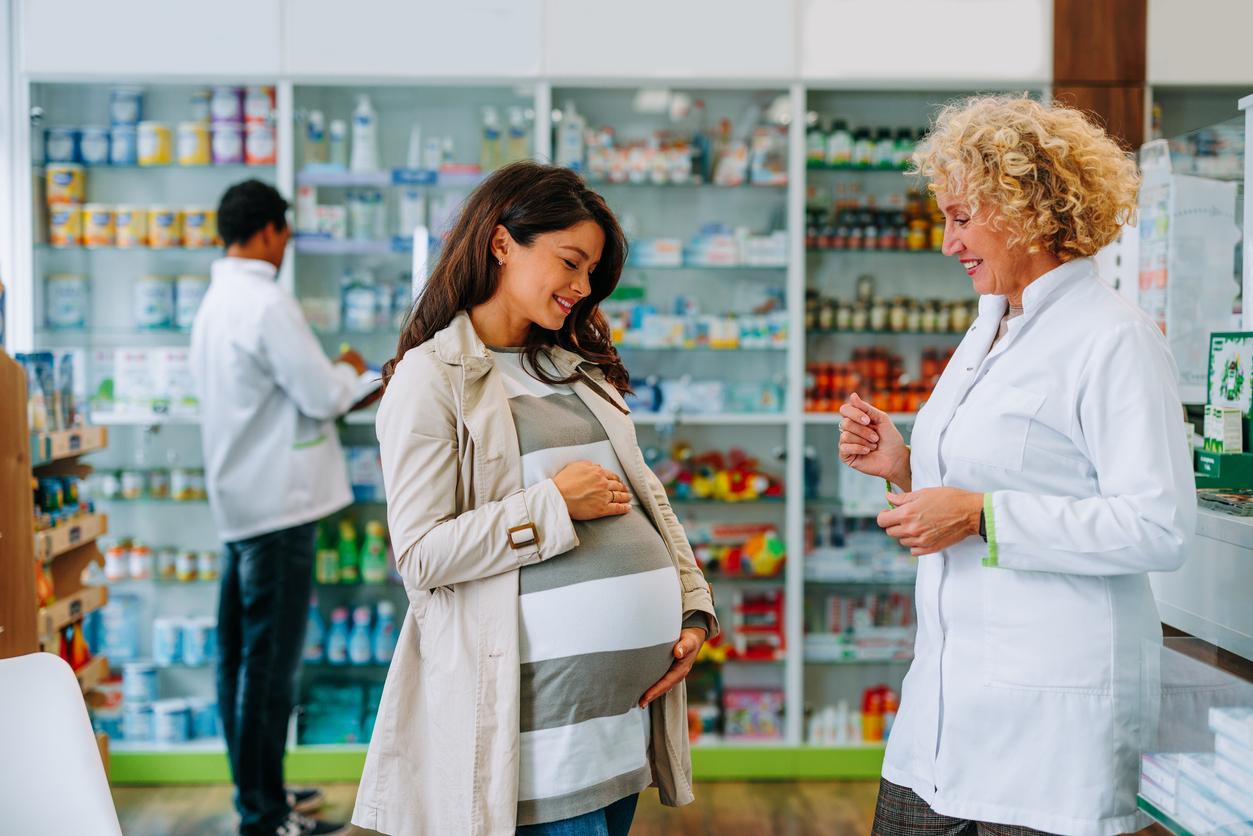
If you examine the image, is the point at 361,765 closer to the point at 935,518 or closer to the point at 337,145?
the point at 337,145

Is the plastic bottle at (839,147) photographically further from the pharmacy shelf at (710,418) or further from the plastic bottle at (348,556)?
the plastic bottle at (348,556)

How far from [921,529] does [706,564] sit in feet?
8.44

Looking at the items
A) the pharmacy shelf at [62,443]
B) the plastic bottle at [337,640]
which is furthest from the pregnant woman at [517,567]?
the plastic bottle at [337,640]

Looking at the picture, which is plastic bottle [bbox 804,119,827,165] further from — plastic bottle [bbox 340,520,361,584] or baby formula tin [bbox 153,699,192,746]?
baby formula tin [bbox 153,699,192,746]

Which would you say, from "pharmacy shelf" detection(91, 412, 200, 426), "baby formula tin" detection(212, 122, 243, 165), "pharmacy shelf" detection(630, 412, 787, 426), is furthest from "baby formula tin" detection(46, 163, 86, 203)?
"pharmacy shelf" detection(630, 412, 787, 426)

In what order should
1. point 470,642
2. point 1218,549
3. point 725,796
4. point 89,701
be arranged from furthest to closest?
1. point 725,796
2. point 89,701
3. point 1218,549
4. point 470,642

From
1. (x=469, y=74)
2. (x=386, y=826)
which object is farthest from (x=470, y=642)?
(x=469, y=74)

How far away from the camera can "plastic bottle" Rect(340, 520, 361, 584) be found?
408 cm

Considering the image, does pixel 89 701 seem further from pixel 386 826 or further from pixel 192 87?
pixel 192 87

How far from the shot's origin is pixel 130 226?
4039 mm

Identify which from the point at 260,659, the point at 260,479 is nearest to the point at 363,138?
the point at 260,479

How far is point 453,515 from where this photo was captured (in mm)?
1657

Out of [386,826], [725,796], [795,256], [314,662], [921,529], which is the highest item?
[795,256]

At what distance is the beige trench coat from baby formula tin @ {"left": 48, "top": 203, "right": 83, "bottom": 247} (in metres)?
2.92
